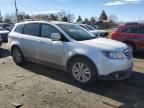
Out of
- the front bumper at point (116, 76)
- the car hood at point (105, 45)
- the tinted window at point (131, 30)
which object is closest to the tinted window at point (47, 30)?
the car hood at point (105, 45)

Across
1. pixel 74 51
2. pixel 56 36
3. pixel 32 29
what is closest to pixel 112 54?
pixel 74 51

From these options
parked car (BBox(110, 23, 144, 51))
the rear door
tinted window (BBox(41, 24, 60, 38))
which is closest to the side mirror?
tinted window (BBox(41, 24, 60, 38))

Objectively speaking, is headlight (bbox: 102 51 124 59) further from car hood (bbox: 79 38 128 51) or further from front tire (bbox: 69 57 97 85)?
front tire (bbox: 69 57 97 85)

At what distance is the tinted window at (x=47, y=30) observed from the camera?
7734 millimetres

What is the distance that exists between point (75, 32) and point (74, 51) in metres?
0.97

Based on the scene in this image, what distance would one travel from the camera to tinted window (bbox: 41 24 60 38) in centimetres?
773

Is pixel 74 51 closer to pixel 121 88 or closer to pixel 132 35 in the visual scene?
pixel 121 88

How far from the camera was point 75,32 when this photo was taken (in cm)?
768

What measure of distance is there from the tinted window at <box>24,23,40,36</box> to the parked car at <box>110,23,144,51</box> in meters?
5.11

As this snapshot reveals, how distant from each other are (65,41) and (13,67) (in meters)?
2.88

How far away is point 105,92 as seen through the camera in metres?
6.34

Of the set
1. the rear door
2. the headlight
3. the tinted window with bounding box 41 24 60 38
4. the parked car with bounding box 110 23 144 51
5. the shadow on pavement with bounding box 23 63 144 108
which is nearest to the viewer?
the shadow on pavement with bounding box 23 63 144 108

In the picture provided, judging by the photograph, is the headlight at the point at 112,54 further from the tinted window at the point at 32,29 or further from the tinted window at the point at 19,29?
the tinted window at the point at 19,29

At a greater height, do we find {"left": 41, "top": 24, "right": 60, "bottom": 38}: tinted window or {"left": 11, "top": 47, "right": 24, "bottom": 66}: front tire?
{"left": 41, "top": 24, "right": 60, "bottom": 38}: tinted window
